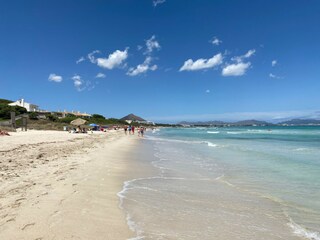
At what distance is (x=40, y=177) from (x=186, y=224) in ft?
14.4

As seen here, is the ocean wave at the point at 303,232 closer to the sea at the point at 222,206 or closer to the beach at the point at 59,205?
the sea at the point at 222,206

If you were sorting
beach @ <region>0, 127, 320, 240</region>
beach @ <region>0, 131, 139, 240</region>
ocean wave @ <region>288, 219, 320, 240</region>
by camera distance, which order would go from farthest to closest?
ocean wave @ <region>288, 219, 320, 240</region>, beach @ <region>0, 127, 320, 240</region>, beach @ <region>0, 131, 139, 240</region>

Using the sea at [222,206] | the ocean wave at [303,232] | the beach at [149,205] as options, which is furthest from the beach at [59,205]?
the ocean wave at [303,232]

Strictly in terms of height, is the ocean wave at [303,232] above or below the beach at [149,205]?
below

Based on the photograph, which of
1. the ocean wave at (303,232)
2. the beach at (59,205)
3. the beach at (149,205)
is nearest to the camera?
the beach at (59,205)

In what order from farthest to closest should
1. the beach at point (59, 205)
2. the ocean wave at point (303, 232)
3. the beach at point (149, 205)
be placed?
the ocean wave at point (303, 232)
the beach at point (149, 205)
the beach at point (59, 205)

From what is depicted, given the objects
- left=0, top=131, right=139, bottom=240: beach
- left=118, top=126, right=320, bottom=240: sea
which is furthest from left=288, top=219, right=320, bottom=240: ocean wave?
left=0, top=131, right=139, bottom=240: beach

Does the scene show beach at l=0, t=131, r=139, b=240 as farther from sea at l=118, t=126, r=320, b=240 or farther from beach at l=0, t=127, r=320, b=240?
sea at l=118, t=126, r=320, b=240

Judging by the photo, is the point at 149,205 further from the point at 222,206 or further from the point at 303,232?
the point at 303,232

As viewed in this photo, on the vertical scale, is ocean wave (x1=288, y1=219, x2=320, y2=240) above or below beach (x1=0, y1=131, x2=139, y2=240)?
below

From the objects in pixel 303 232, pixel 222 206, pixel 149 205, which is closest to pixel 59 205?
pixel 149 205

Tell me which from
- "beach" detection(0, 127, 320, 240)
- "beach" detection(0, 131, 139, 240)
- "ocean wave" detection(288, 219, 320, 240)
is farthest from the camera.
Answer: "ocean wave" detection(288, 219, 320, 240)

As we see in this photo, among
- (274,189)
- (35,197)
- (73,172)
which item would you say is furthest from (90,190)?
(274,189)

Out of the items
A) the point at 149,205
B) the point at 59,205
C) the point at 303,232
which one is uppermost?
the point at 59,205
